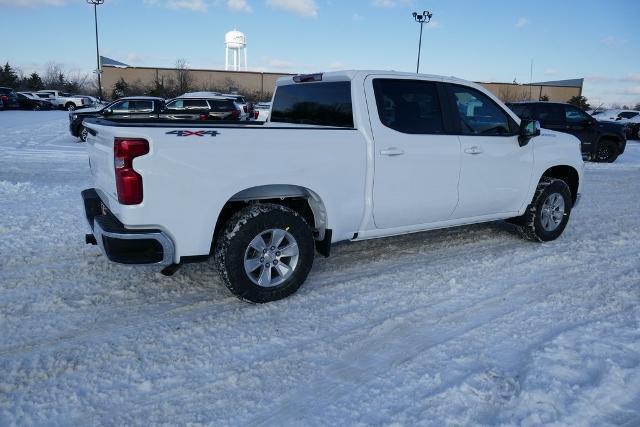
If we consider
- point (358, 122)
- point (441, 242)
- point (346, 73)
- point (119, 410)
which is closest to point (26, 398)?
point (119, 410)

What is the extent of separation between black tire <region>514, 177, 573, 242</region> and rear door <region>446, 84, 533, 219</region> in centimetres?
32

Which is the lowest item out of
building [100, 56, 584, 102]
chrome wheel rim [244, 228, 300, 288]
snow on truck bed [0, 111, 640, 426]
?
snow on truck bed [0, 111, 640, 426]

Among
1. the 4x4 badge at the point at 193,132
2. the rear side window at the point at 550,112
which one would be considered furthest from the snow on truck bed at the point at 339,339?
the rear side window at the point at 550,112

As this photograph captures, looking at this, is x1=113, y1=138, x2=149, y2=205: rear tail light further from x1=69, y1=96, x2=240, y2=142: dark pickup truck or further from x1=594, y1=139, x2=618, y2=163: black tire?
x1=594, y1=139, x2=618, y2=163: black tire

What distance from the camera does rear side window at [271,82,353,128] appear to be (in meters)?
4.47

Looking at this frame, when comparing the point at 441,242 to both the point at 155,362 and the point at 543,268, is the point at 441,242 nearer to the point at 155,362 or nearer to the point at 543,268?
the point at 543,268

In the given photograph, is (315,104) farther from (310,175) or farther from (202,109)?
(202,109)

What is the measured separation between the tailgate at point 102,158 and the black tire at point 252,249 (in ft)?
2.90

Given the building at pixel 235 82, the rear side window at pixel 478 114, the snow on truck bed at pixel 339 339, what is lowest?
the snow on truck bed at pixel 339 339

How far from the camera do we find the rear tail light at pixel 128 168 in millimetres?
3283

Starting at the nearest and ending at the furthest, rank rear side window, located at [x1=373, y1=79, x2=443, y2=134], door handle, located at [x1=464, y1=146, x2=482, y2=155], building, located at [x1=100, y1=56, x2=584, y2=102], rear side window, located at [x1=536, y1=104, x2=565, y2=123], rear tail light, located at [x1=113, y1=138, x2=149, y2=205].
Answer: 1. rear tail light, located at [x1=113, y1=138, x2=149, y2=205]
2. rear side window, located at [x1=373, y1=79, x2=443, y2=134]
3. door handle, located at [x1=464, y1=146, x2=482, y2=155]
4. rear side window, located at [x1=536, y1=104, x2=565, y2=123]
5. building, located at [x1=100, y1=56, x2=584, y2=102]

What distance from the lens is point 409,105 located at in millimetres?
4613

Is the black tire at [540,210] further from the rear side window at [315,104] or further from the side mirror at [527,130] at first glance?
the rear side window at [315,104]

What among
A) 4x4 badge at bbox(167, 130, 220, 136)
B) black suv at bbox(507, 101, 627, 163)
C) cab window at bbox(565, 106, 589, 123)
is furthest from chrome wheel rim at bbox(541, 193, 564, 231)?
cab window at bbox(565, 106, 589, 123)
